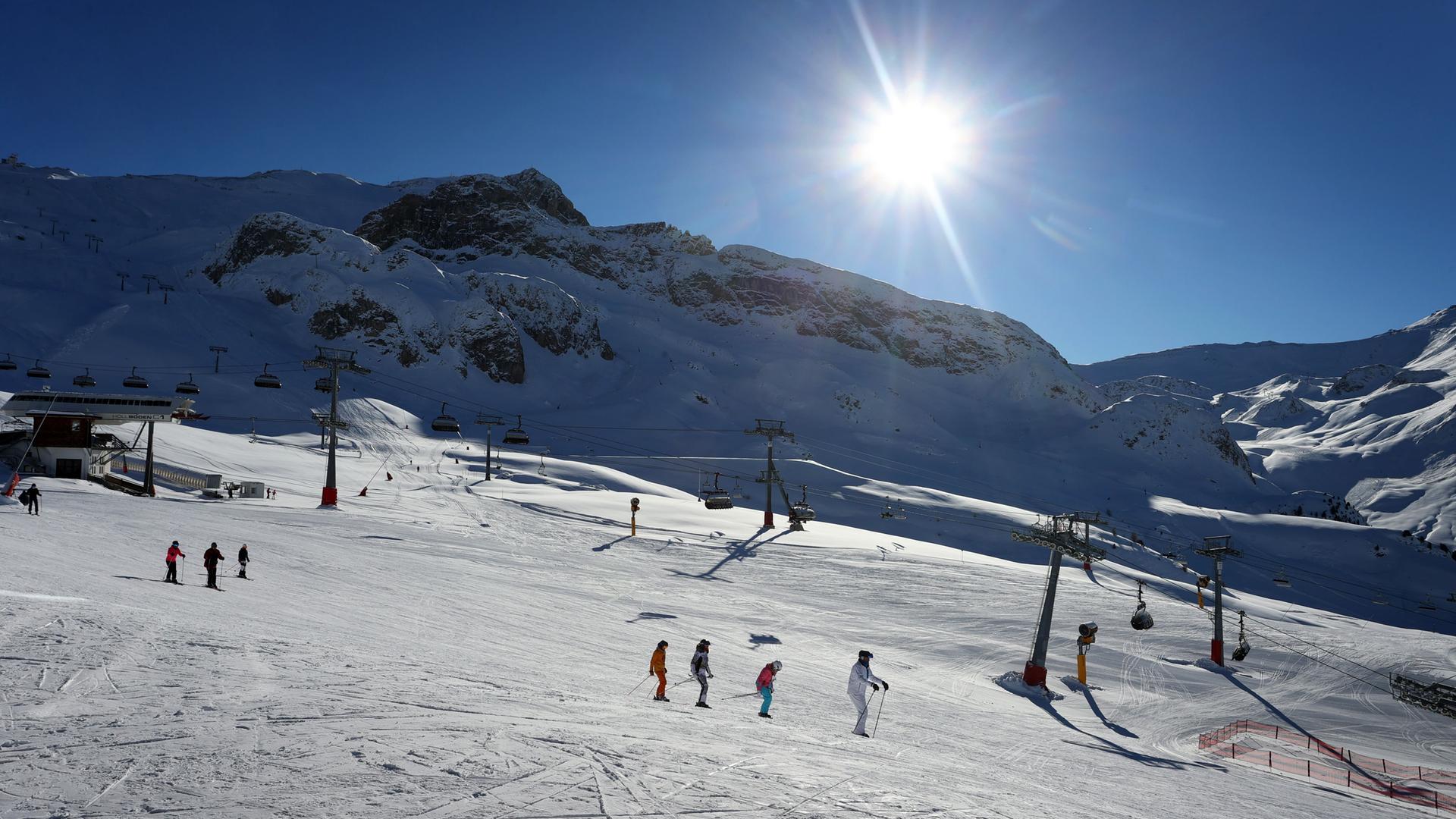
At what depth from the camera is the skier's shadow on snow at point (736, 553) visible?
30.0 meters

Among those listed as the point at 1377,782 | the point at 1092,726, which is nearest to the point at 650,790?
the point at 1092,726

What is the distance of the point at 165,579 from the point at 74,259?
9638cm

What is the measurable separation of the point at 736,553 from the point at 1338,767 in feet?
72.4

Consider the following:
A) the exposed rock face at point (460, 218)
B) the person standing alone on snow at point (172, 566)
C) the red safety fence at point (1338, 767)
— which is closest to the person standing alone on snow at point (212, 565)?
the person standing alone on snow at point (172, 566)

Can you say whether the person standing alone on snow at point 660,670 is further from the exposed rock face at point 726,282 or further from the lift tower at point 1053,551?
the exposed rock face at point 726,282

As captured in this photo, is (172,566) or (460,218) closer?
(172,566)

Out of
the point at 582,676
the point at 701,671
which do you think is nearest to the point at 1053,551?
the point at 701,671

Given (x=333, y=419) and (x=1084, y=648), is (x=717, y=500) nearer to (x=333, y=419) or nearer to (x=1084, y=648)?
(x=333, y=419)

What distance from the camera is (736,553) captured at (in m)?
35.0

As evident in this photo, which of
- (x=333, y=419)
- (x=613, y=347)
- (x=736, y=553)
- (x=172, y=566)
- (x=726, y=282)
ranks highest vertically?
(x=726, y=282)

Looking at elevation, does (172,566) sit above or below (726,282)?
below

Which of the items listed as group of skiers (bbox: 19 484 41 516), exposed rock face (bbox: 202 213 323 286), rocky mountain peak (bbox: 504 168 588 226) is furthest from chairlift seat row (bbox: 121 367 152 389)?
rocky mountain peak (bbox: 504 168 588 226)

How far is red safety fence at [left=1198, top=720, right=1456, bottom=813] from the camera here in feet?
53.9

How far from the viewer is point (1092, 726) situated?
18.3 m
